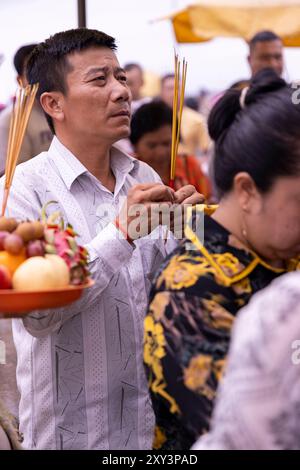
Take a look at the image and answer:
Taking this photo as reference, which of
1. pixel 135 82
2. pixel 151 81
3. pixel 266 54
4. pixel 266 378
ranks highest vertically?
pixel 266 378

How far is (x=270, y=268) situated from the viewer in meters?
1.87

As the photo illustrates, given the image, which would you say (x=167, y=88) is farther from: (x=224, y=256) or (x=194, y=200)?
(x=224, y=256)

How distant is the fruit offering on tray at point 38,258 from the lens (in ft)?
5.84

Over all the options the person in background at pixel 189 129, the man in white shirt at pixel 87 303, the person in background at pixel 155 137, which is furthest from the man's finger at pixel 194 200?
the person in background at pixel 189 129

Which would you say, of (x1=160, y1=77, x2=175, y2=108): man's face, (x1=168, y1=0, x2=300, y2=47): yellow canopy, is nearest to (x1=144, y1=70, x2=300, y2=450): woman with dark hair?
(x1=168, y1=0, x2=300, y2=47): yellow canopy

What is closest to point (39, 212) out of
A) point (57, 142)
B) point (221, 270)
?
point (57, 142)

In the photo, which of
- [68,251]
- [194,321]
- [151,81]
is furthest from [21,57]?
[151,81]

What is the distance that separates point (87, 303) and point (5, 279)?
0.62 metres

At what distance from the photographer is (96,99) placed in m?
2.61

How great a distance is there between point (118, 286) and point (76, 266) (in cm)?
67

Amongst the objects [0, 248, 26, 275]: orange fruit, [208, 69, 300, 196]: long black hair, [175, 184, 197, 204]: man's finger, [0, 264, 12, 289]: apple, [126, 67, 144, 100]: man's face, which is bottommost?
[126, 67, 144, 100]: man's face

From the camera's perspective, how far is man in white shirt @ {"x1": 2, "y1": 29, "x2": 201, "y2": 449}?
2.49m

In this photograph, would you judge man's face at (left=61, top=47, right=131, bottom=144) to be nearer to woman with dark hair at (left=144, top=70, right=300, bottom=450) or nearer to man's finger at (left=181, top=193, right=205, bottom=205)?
man's finger at (left=181, top=193, right=205, bottom=205)
